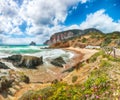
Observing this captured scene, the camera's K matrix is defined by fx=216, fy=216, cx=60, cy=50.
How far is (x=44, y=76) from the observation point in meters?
26.8

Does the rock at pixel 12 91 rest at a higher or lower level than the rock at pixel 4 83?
lower

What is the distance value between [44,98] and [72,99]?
1.63 m

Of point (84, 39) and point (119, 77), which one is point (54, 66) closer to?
point (119, 77)

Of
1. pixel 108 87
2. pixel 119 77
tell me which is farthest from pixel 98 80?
pixel 119 77

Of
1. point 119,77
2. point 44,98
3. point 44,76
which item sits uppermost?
point 119,77

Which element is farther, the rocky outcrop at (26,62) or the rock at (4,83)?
the rocky outcrop at (26,62)

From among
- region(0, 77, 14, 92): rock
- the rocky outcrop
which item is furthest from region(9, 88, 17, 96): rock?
the rocky outcrop

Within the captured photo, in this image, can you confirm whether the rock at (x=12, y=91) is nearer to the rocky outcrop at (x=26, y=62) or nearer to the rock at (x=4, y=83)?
the rock at (x=4, y=83)

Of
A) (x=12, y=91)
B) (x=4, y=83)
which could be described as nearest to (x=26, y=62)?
(x=4, y=83)

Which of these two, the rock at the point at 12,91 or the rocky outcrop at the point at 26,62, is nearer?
the rock at the point at 12,91

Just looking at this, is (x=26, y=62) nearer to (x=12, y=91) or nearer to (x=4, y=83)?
(x=4, y=83)

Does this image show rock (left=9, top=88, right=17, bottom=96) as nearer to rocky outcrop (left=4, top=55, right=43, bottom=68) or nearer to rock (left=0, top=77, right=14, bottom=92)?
rock (left=0, top=77, right=14, bottom=92)

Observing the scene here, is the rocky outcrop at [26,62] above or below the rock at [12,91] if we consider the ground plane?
above

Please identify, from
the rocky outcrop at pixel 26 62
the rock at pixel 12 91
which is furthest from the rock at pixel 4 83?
the rocky outcrop at pixel 26 62
